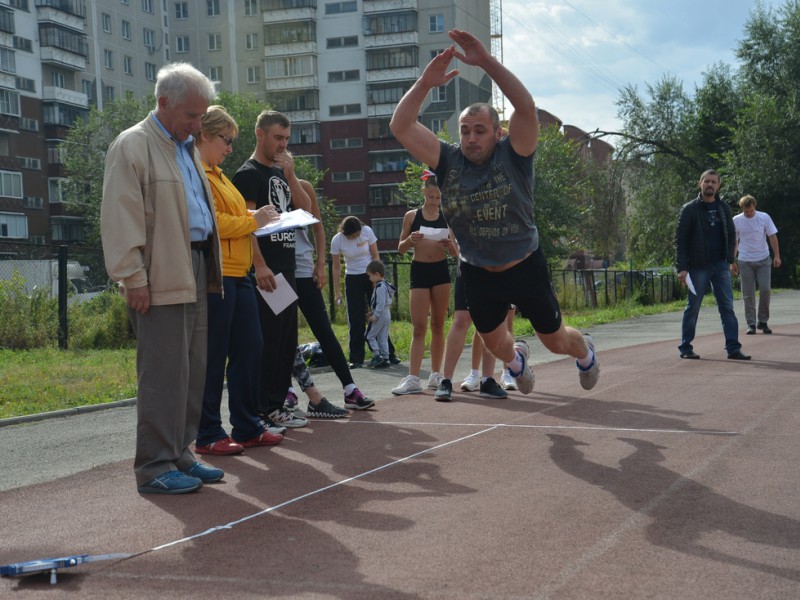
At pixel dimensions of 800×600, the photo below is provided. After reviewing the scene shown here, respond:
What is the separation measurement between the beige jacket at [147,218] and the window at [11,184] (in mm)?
71545

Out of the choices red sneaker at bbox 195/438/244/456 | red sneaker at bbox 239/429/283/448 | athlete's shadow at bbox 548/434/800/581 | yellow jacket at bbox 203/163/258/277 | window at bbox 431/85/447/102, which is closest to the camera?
athlete's shadow at bbox 548/434/800/581

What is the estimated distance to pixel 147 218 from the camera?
5.23 metres

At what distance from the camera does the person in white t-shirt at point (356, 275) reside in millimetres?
13336

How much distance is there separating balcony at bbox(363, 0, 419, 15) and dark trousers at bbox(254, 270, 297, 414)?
8401cm

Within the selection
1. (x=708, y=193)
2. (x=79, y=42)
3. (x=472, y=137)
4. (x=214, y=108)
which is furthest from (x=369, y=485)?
(x=79, y=42)

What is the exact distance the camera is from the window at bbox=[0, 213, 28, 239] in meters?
71.4

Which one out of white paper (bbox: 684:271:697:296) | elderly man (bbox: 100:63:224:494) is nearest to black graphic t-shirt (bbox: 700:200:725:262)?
white paper (bbox: 684:271:697:296)

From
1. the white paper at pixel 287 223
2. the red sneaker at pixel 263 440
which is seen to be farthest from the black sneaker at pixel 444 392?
the white paper at pixel 287 223

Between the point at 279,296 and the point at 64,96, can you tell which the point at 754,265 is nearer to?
the point at 279,296

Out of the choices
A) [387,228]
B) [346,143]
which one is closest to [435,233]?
[387,228]

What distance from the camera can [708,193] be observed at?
40.2 ft

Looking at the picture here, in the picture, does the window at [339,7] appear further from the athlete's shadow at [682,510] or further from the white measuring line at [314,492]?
the athlete's shadow at [682,510]

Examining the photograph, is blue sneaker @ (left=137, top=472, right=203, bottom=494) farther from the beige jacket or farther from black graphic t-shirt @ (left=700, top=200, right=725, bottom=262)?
black graphic t-shirt @ (left=700, top=200, right=725, bottom=262)

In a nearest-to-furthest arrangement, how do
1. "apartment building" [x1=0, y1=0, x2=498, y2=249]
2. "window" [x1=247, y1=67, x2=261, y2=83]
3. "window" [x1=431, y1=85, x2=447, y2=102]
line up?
1. "apartment building" [x1=0, y1=0, x2=498, y2=249]
2. "window" [x1=431, y1=85, x2=447, y2=102]
3. "window" [x1=247, y1=67, x2=261, y2=83]
